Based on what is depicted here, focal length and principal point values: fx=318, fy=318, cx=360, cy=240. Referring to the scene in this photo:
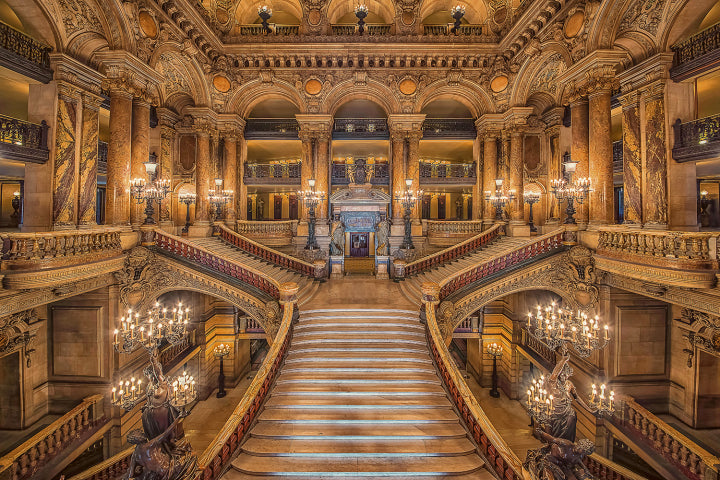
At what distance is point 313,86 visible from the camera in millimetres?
16266

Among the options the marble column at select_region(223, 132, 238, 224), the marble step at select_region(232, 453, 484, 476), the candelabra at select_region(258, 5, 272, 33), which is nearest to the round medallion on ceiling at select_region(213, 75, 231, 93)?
the marble column at select_region(223, 132, 238, 224)

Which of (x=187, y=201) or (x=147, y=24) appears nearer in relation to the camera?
(x=147, y=24)

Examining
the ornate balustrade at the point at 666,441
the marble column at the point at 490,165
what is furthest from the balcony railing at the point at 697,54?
the ornate balustrade at the point at 666,441

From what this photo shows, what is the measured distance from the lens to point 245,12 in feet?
53.5

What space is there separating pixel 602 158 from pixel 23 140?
1739 centimetres

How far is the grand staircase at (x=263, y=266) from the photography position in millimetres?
11531

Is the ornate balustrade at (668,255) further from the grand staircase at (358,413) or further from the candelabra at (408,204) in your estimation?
the candelabra at (408,204)

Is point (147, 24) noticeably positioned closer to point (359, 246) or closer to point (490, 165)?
point (359, 246)

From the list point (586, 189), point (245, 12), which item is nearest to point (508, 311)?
point (586, 189)

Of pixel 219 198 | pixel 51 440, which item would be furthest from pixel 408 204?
pixel 51 440

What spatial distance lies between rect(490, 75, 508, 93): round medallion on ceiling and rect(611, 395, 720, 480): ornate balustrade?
13.8 meters

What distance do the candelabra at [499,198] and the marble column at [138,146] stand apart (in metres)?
14.9

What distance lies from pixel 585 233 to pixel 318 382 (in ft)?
31.6

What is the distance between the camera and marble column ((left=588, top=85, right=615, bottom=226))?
10328 millimetres
